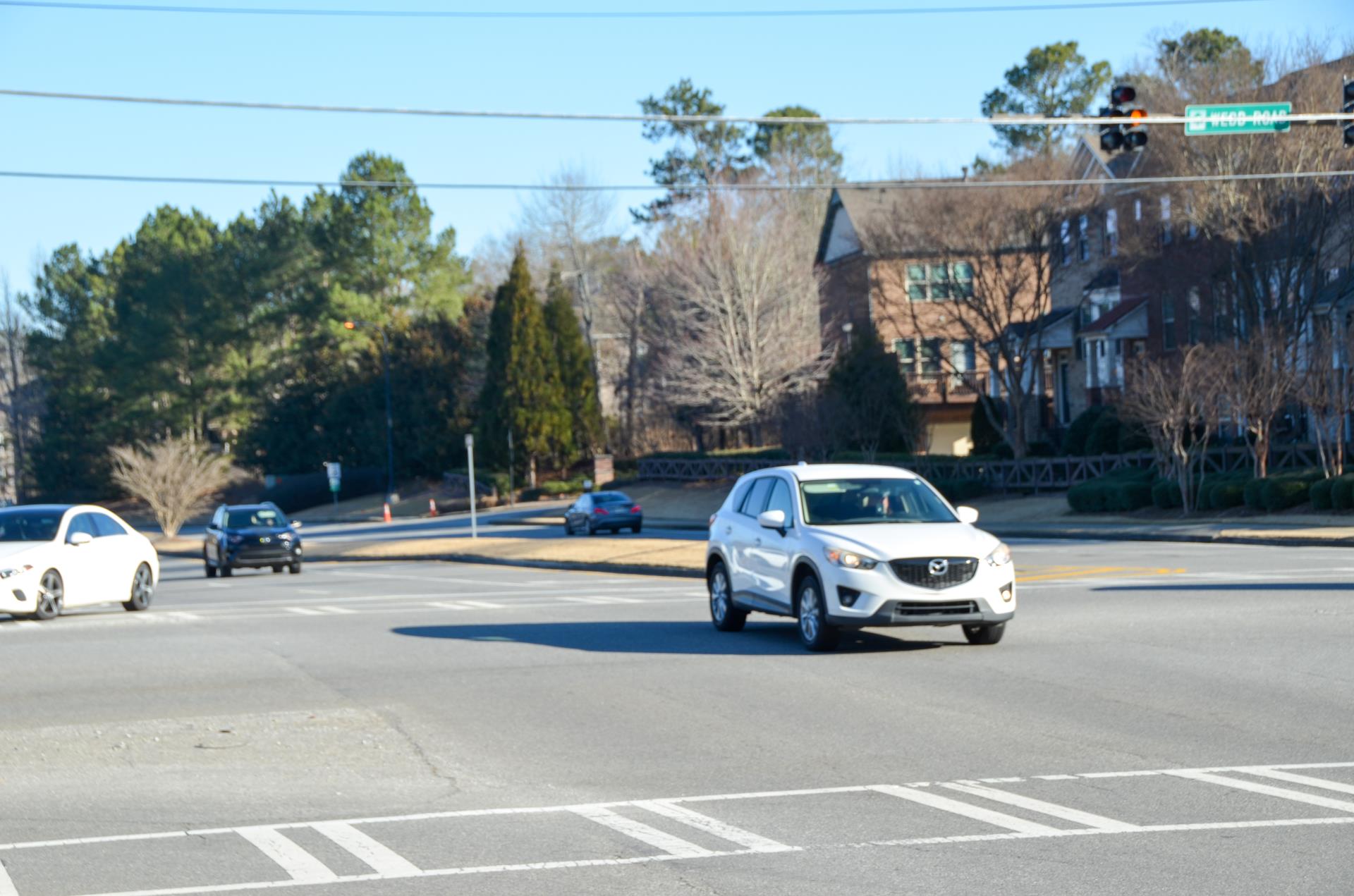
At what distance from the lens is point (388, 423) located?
8488cm

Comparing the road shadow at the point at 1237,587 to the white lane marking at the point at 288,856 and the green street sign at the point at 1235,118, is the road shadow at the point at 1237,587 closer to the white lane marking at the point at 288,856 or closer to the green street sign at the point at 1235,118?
the green street sign at the point at 1235,118

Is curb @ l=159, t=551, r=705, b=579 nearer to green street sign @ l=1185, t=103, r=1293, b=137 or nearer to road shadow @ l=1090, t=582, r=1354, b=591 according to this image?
road shadow @ l=1090, t=582, r=1354, b=591

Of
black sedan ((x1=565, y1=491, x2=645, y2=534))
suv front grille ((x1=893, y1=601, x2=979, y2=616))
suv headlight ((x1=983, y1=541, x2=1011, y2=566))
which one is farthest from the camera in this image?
black sedan ((x1=565, y1=491, x2=645, y2=534))

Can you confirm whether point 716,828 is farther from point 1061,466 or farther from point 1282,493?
point 1061,466

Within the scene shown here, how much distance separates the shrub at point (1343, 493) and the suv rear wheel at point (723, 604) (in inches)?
899

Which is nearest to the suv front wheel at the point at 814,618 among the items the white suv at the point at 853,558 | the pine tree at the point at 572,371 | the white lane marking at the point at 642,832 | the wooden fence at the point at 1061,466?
the white suv at the point at 853,558

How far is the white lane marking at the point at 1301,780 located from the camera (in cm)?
866

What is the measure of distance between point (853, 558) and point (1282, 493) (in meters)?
26.4

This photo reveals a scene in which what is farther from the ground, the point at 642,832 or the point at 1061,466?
the point at 1061,466

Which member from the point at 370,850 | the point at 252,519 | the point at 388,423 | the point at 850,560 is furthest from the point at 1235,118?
the point at 388,423

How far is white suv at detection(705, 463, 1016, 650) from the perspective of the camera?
582 inches

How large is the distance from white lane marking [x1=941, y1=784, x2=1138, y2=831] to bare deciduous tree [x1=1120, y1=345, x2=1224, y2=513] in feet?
104

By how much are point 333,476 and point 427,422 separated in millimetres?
13204

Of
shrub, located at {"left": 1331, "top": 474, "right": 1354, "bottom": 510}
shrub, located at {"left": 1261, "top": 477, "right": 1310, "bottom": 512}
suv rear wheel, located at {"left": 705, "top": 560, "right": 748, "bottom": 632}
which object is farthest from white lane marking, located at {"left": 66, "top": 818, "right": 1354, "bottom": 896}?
shrub, located at {"left": 1261, "top": 477, "right": 1310, "bottom": 512}
